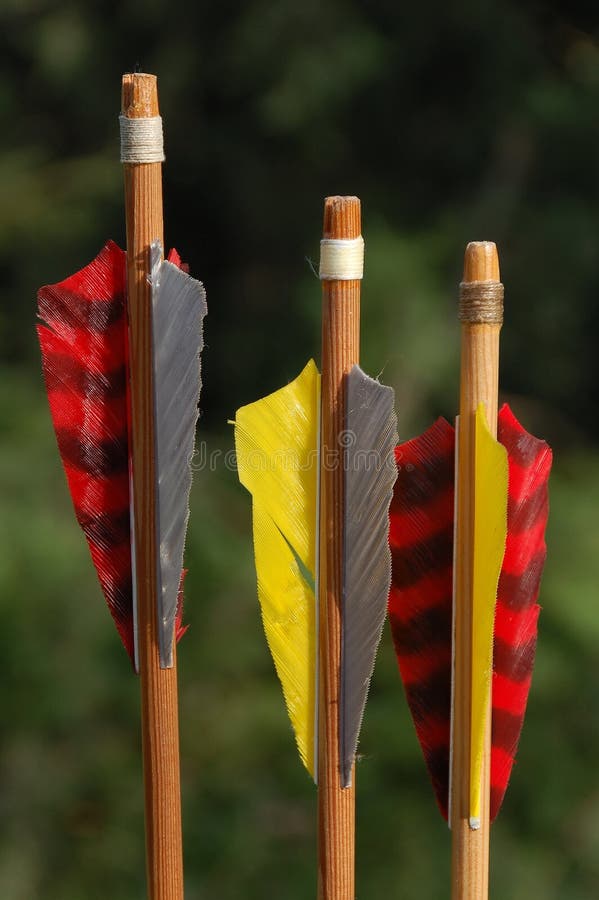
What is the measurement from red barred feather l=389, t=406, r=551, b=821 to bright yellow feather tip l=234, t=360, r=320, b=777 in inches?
2.3

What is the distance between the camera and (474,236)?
172 centimetres

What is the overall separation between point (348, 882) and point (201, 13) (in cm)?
131

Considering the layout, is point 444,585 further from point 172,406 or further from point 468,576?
point 172,406

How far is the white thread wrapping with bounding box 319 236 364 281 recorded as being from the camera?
32.2 inches

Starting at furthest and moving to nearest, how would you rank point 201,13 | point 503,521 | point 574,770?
point 201,13, point 574,770, point 503,521

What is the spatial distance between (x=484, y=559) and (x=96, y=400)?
276 mm

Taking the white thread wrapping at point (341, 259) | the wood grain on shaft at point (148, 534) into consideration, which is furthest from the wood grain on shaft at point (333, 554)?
the wood grain on shaft at point (148, 534)

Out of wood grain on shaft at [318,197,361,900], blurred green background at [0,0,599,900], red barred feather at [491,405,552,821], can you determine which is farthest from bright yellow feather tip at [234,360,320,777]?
blurred green background at [0,0,599,900]

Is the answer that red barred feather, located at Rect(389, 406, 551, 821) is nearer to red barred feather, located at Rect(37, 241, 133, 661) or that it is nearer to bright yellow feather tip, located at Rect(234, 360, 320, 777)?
Result: bright yellow feather tip, located at Rect(234, 360, 320, 777)

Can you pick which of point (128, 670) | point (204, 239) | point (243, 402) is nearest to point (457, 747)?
point (128, 670)

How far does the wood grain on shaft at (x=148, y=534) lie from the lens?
33.7 inches

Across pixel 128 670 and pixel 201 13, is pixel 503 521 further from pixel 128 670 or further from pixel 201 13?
pixel 201 13

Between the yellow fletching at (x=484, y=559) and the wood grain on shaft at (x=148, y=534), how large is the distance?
0.20 meters

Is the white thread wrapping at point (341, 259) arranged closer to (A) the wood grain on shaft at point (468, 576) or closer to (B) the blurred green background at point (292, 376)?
(A) the wood grain on shaft at point (468, 576)
